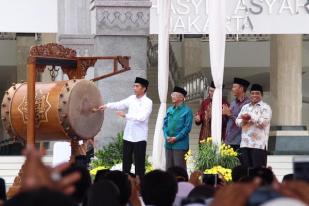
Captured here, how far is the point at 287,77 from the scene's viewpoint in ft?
74.6

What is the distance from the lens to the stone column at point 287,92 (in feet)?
73.5

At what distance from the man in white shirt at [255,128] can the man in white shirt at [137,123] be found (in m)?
1.29

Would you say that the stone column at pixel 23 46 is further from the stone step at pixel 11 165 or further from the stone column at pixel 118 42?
the stone column at pixel 118 42

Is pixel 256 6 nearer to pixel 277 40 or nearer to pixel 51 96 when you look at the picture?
pixel 277 40

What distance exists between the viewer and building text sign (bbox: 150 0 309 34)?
18.0 m

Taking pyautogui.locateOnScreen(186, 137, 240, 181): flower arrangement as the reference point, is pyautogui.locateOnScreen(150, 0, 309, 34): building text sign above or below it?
above

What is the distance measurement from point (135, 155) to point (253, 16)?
22.4 ft

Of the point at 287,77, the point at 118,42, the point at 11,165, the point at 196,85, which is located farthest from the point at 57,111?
the point at 196,85

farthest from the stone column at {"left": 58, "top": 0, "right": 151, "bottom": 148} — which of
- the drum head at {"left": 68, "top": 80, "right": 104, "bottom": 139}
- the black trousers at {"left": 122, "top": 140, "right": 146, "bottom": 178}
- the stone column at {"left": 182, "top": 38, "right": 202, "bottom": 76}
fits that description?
the stone column at {"left": 182, "top": 38, "right": 202, "bottom": 76}

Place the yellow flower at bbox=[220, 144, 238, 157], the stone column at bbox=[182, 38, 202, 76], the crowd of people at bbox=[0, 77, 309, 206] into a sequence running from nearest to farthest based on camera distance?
the crowd of people at bbox=[0, 77, 309, 206] < the yellow flower at bbox=[220, 144, 238, 157] < the stone column at bbox=[182, 38, 202, 76]

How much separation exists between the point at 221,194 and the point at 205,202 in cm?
141

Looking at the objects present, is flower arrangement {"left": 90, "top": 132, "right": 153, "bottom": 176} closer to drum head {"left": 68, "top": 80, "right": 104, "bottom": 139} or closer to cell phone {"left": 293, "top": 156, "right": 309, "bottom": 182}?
drum head {"left": 68, "top": 80, "right": 104, "bottom": 139}

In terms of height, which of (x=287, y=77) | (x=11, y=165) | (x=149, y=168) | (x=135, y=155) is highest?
(x=287, y=77)

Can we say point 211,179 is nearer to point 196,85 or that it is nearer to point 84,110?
point 84,110
